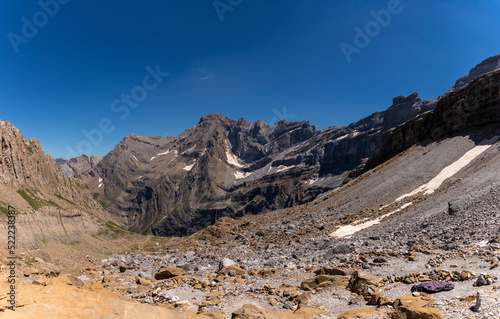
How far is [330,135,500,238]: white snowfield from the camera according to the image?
35.3 metres

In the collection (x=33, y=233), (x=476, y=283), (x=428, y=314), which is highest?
(x=33, y=233)

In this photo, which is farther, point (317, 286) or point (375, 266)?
point (375, 266)

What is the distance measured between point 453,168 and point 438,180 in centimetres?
460

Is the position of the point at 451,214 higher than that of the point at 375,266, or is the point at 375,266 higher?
the point at 451,214

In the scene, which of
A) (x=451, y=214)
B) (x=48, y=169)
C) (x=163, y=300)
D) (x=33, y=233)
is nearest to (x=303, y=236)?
(x=451, y=214)

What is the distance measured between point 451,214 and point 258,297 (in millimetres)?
21095

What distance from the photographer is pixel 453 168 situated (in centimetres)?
4347

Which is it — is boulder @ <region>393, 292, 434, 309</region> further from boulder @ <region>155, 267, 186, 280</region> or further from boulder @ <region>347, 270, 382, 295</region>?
boulder @ <region>155, 267, 186, 280</region>

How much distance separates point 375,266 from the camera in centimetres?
1714

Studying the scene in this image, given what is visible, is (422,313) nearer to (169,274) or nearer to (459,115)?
(169,274)

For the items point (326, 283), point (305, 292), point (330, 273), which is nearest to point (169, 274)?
point (305, 292)

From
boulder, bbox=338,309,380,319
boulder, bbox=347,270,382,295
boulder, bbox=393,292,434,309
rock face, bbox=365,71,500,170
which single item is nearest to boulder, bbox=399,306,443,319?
boulder, bbox=393,292,434,309

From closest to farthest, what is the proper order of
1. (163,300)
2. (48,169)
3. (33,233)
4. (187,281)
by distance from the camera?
(163,300) < (187,281) < (33,233) < (48,169)

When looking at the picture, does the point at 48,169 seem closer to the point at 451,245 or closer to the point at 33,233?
the point at 33,233
